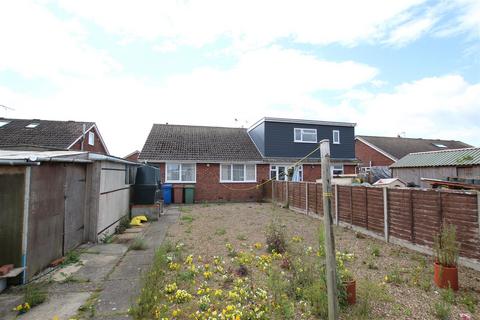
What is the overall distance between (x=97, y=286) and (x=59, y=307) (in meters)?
0.71

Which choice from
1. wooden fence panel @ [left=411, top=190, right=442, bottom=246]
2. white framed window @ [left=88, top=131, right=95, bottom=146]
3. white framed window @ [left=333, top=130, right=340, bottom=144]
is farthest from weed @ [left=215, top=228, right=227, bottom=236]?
white framed window @ [left=88, top=131, right=95, bottom=146]

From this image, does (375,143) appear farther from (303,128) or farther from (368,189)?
(368,189)

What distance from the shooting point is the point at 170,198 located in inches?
624

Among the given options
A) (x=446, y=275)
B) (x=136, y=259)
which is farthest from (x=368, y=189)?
(x=136, y=259)

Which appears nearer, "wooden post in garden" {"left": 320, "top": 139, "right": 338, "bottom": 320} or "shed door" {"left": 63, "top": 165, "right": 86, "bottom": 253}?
"wooden post in garden" {"left": 320, "top": 139, "right": 338, "bottom": 320}

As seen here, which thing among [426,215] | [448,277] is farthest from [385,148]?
[448,277]

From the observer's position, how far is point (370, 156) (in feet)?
97.3

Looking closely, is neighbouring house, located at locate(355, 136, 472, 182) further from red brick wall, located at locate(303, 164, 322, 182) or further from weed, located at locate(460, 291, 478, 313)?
weed, located at locate(460, 291, 478, 313)

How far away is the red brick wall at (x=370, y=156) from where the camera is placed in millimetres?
27916

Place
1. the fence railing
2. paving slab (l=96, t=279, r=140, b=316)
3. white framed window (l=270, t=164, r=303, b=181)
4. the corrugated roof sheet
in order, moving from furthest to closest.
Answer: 1. white framed window (l=270, t=164, r=303, b=181)
2. the corrugated roof sheet
3. the fence railing
4. paving slab (l=96, t=279, r=140, b=316)

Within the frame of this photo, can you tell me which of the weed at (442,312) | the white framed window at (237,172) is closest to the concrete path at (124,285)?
the weed at (442,312)

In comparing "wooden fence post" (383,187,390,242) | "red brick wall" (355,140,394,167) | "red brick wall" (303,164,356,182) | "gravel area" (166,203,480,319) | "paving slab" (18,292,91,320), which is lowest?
"gravel area" (166,203,480,319)

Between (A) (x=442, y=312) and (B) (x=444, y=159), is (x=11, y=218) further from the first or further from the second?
(B) (x=444, y=159)

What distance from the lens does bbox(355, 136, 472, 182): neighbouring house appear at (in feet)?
91.8
